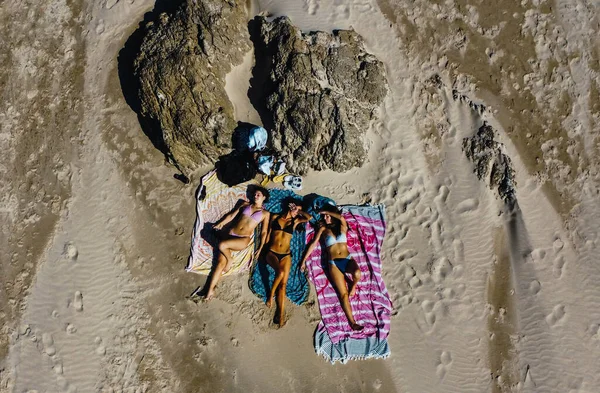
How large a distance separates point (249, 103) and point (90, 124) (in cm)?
244

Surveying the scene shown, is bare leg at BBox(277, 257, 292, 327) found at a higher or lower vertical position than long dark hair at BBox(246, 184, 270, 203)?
lower

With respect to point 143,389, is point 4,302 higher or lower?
lower

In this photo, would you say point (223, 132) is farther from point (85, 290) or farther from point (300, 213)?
point (85, 290)

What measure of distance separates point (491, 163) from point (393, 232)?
1.64 m

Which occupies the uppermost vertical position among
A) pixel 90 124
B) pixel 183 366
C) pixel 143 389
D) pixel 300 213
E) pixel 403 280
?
pixel 403 280

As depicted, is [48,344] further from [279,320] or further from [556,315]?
[556,315]

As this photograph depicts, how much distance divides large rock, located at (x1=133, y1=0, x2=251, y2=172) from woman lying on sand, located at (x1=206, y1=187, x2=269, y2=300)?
89 cm

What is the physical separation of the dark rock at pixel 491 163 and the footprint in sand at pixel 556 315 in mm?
1517

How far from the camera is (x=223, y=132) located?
5.55 metres

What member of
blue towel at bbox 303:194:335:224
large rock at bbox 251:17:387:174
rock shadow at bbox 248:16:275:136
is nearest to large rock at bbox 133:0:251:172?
rock shadow at bbox 248:16:275:136

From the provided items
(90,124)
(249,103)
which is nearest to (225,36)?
(249,103)

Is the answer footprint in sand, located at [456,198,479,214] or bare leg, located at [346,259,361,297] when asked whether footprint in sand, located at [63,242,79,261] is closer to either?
bare leg, located at [346,259,361,297]

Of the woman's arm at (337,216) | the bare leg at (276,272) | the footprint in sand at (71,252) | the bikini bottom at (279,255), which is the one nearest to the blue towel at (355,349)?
the bare leg at (276,272)

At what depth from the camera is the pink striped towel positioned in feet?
17.8
